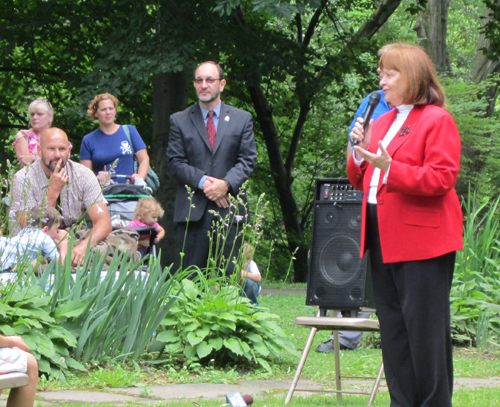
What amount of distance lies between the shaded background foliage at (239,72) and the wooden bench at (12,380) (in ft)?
22.8

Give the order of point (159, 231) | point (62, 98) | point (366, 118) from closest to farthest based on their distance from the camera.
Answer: point (366, 118) < point (159, 231) < point (62, 98)

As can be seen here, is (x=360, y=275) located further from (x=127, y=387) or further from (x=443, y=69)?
(x=443, y=69)

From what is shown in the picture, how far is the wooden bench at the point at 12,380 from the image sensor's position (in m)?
2.53

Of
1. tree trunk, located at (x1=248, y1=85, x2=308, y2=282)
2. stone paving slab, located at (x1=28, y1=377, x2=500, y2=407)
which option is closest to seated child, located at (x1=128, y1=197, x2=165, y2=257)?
stone paving slab, located at (x1=28, y1=377, x2=500, y2=407)

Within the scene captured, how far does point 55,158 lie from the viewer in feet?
19.3

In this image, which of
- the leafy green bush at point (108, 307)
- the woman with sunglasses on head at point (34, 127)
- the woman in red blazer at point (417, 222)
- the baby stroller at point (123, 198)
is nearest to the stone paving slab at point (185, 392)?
the leafy green bush at point (108, 307)

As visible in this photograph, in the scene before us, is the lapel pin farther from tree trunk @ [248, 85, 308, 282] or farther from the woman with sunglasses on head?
tree trunk @ [248, 85, 308, 282]

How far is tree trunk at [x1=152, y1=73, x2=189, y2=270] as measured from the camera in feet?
38.5

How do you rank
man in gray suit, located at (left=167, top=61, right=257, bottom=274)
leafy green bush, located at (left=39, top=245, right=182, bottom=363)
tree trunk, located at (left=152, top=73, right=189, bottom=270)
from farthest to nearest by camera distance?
tree trunk, located at (left=152, top=73, right=189, bottom=270) → man in gray suit, located at (left=167, top=61, right=257, bottom=274) → leafy green bush, located at (left=39, top=245, right=182, bottom=363)

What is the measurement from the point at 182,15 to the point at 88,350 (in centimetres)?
741

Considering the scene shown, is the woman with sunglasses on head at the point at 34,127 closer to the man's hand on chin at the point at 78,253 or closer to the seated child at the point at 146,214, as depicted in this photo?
the seated child at the point at 146,214

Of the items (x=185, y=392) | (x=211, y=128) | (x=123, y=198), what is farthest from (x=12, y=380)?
(x=123, y=198)

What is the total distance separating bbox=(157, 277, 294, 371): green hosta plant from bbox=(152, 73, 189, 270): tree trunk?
6278 millimetres

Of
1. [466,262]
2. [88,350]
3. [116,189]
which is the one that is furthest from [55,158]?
[466,262]
